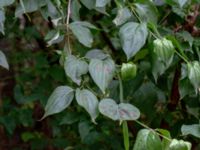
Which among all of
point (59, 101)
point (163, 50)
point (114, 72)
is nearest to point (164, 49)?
point (163, 50)

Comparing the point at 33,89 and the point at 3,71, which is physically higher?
the point at 33,89

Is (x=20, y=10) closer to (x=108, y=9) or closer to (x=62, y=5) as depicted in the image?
(x=62, y=5)

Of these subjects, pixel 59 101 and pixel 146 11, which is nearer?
pixel 59 101

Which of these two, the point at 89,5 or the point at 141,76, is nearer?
the point at 89,5

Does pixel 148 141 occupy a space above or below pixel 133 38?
below

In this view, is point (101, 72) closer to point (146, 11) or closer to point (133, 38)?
point (133, 38)

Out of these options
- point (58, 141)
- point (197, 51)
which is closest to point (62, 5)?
point (197, 51)

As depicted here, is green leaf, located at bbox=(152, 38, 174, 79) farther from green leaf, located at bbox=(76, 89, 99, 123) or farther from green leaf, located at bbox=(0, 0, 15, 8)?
green leaf, located at bbox=(0, 0, 15, 8)
